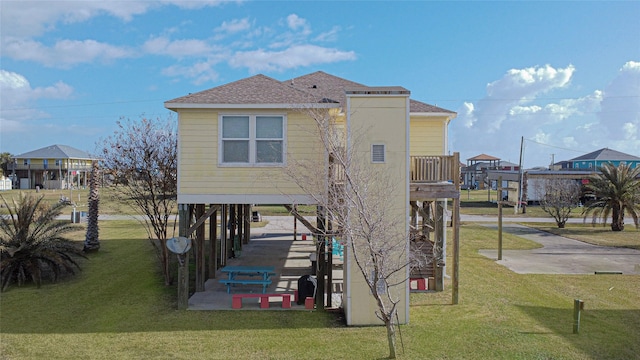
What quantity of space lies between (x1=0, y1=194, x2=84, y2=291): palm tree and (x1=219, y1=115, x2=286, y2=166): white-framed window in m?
7.34

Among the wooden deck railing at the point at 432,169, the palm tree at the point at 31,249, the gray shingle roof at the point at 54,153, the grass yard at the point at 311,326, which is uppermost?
the gray shingle roof at the point at 54,153

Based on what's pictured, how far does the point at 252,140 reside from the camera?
40.9ft

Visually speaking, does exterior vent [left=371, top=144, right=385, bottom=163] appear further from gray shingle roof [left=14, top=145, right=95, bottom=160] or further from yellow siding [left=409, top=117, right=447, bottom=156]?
gray shingle roof [left=14, top=145, right=95, bottom=160]

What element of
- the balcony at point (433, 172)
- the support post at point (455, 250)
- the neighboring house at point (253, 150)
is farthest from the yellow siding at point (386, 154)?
the support post at point (455, 250)

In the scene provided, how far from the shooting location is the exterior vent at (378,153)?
11078 millimetres

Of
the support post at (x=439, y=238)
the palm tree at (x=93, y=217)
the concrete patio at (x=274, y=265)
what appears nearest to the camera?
the concrete patio at (x=274, y=265)

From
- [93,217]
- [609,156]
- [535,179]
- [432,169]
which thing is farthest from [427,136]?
[609,156]

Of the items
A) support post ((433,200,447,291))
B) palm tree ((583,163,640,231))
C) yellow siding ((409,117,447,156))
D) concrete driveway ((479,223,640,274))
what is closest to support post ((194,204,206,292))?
yellow siding ((409,117,447,156))

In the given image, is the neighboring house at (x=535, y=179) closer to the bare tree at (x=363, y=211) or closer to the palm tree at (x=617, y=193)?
the palm tree at (x=617, y=193)

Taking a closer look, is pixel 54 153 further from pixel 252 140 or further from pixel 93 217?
pixel 252 140

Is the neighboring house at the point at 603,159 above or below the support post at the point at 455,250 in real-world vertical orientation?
above

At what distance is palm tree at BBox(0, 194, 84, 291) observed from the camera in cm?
1462

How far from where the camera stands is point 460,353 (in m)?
9.11

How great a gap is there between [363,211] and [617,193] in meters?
27.8
